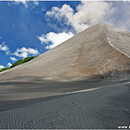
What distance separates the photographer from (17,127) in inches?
50.2

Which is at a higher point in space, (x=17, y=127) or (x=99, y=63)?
(x=99, y=63)

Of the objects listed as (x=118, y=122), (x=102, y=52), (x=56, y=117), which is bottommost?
(x=118, y=122)

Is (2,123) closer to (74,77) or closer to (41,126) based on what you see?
(41,126)

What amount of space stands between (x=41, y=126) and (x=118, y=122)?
881 mm

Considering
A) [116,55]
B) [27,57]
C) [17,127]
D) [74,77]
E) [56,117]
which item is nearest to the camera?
[17,127]

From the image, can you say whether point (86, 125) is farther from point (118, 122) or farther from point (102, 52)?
point (102, 52)

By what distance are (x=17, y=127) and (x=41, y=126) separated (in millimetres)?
247

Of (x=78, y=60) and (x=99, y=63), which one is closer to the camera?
(x=99, y=63)

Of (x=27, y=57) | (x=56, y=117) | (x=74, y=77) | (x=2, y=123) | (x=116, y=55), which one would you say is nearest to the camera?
(x=2, y=123)

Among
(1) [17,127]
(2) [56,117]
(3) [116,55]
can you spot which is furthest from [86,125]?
(3) [116,55]

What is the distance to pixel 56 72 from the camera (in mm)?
15727

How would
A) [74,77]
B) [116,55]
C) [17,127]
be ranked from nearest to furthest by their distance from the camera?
[17,127], [74,77], [116,55]

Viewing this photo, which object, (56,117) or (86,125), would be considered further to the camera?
(56,117)

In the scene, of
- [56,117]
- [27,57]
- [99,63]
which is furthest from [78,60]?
[27,57]
